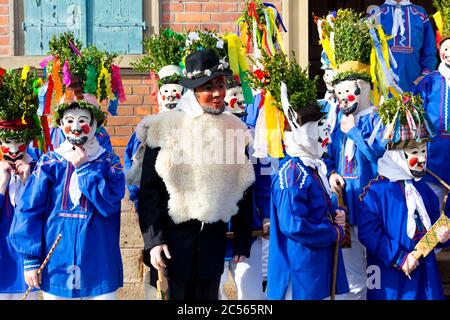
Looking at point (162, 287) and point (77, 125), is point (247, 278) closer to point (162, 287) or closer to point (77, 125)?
point (162, 287)

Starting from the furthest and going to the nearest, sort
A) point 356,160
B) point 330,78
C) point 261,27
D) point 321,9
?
point 321,9, point 261,27, point 330,78, point 356,160

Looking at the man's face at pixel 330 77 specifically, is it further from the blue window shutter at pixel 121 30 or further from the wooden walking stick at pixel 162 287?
the wooden walking stick at pixel 162 287

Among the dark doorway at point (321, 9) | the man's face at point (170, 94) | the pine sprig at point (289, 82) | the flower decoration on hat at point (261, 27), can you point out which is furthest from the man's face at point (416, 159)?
the dark doorway at point (321, 9)

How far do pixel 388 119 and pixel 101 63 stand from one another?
6.57 feet

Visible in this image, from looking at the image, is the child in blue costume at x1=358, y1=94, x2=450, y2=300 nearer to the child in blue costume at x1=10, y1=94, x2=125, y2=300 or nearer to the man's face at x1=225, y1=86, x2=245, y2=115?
the man's face at x1=225, y1=86, x2=245, y2=115

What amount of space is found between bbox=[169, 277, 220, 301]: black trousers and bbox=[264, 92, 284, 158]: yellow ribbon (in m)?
0.96

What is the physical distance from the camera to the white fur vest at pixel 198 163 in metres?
5.50

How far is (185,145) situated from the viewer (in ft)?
18.2

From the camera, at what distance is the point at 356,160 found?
266 inches

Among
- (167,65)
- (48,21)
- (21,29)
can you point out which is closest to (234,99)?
(167,65)

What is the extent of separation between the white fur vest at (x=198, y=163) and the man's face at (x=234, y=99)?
1.25 meters

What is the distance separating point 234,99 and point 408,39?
194cm
